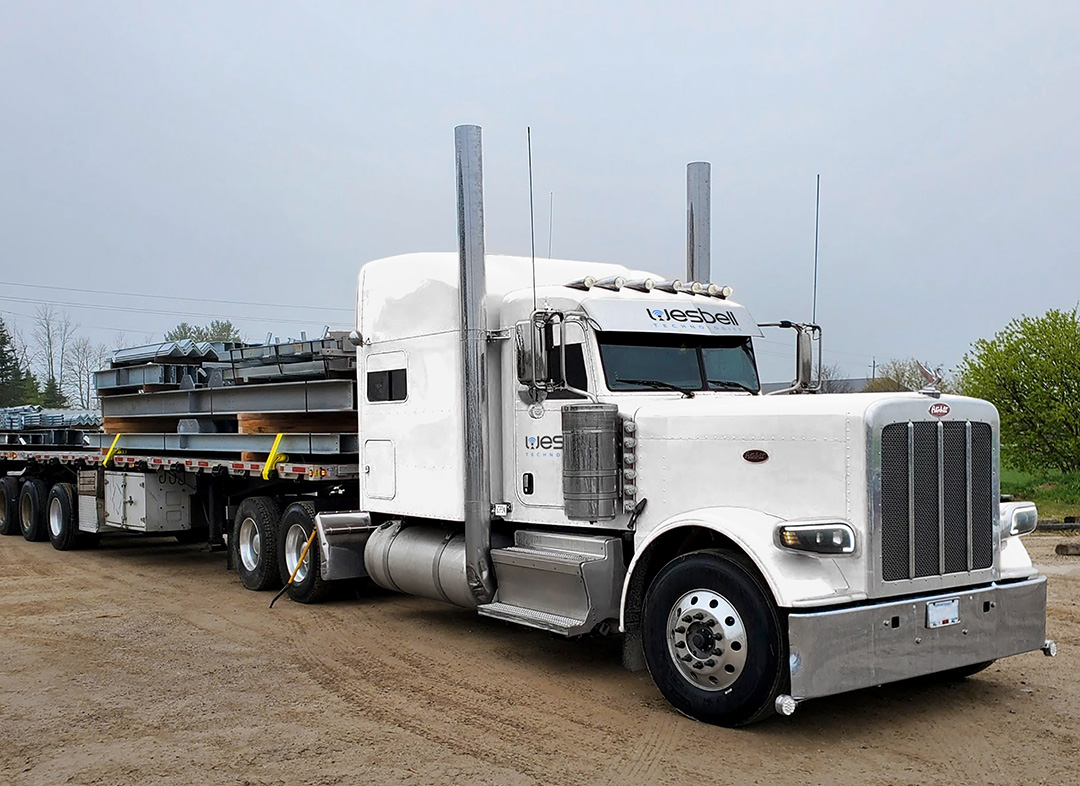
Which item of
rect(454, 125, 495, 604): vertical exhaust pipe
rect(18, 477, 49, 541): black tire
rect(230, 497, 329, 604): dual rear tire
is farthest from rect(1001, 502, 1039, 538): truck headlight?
rect(18, 477, 49, 541): black tire

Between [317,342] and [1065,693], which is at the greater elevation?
[317,342]

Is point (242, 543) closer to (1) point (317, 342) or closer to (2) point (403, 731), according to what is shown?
(1) point (317, 342)

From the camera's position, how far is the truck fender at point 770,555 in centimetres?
606

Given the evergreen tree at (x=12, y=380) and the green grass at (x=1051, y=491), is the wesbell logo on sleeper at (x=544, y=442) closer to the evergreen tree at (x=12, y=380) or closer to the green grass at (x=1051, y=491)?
the green grass at (x=1051, y=491)

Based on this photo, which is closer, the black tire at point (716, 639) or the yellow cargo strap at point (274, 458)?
the black tire at point (716, 639)

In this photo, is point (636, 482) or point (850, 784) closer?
point (850, 784)

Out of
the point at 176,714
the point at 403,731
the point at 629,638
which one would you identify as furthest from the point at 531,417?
the point at 176,714

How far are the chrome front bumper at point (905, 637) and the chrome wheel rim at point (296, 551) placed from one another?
6116 millimetres

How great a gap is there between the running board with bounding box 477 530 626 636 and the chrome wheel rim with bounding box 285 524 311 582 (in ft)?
10.2

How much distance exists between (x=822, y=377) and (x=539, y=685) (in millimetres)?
3393

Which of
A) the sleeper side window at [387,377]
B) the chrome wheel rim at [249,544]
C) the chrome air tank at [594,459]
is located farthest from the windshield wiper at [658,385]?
the chrome wheel rim at [249,544]

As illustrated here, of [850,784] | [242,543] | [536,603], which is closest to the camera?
[850,784]

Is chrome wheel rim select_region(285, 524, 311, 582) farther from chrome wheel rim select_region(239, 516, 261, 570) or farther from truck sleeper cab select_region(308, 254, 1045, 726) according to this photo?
truck sleeper cab select_region(308, 254, 1045, 726)

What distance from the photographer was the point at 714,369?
8.38 metres
